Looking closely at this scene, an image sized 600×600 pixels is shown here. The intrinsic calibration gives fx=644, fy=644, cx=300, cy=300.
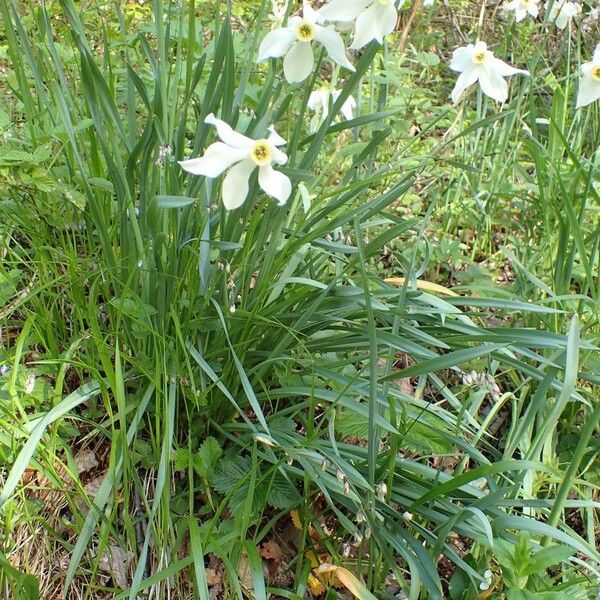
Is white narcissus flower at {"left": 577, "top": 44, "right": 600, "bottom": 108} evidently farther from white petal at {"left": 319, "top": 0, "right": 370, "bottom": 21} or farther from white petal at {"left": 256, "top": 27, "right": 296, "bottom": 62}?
white petal at {"left": 256, "top": 27, "right": 296, "bottom": 62}

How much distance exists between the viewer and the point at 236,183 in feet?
Answer: 4.44

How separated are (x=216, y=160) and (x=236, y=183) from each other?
8cm

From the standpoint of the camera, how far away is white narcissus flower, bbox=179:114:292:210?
4.18 ft

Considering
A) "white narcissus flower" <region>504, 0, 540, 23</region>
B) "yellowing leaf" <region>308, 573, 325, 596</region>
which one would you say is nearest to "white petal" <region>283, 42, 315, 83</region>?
"yellowing leaf" <region>308, 573, 325, 596</region>

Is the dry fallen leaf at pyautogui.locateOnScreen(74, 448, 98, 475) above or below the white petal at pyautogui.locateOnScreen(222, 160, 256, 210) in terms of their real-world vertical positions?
below

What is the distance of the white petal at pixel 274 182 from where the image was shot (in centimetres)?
131

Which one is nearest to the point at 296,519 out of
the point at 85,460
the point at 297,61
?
the point at 85,460

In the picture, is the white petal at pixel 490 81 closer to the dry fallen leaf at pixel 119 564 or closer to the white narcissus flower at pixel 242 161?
the white narcissus flower at pixel 242 161

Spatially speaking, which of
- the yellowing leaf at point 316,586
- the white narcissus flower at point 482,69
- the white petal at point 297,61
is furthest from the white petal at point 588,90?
the yellowing leaf at point 316,586

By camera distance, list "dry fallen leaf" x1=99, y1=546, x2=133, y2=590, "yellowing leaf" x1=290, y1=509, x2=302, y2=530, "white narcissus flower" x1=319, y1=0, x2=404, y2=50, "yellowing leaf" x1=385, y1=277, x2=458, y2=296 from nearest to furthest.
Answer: "white narcissus flower" x1=319, y1=0, x2=404, y2=50
"dry fallen leaf" x1=99, y1=546, x2=133, y2=590
"yellowing leaf" x1=290, y1=509, x2=302, y2=530
"yellowing leaf" x1=385, y1=277, x2=458, y2=296

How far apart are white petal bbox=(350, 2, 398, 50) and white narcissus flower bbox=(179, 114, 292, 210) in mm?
298

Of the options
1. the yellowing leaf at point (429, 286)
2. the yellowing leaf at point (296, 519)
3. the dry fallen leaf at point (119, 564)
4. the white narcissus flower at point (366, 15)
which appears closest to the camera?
the white narcissus flower at point (366, 15)

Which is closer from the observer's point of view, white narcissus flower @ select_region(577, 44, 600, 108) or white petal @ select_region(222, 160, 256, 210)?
white petal @ select_region(222, 160, 256, 210)

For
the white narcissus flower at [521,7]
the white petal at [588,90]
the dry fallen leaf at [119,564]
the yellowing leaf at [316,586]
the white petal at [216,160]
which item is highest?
the white narcissus flower at [521,7]
